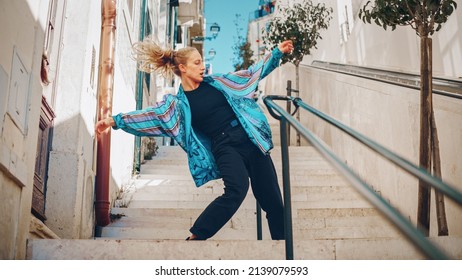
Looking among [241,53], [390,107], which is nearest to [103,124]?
[390,107]

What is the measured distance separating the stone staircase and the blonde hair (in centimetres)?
106

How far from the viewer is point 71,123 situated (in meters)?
3.24

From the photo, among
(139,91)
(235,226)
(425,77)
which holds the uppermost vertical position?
(139,91)

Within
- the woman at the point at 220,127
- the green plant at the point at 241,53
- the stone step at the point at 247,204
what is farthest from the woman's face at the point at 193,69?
the green plant at the point at 241,53

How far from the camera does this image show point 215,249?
244 centimetres

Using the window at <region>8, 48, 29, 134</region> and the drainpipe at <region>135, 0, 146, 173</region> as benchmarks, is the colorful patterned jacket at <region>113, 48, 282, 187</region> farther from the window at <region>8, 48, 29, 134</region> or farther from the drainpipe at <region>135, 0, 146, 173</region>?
A: the drainpipe at <region>135, 0, 146, 173</region>

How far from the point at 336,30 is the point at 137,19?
501cm

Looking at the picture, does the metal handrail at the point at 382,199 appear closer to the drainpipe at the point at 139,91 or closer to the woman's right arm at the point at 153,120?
the woman's right arm at the point at 153,120

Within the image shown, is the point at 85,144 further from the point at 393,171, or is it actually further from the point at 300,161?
the point at 300,161

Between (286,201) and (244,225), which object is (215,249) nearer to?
(286,201)

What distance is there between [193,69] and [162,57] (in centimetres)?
26

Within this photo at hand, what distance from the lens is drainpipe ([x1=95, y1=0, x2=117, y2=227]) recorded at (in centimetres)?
376

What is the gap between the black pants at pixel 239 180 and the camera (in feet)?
8.76

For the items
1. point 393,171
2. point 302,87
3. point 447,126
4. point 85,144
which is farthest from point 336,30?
point 85,144
